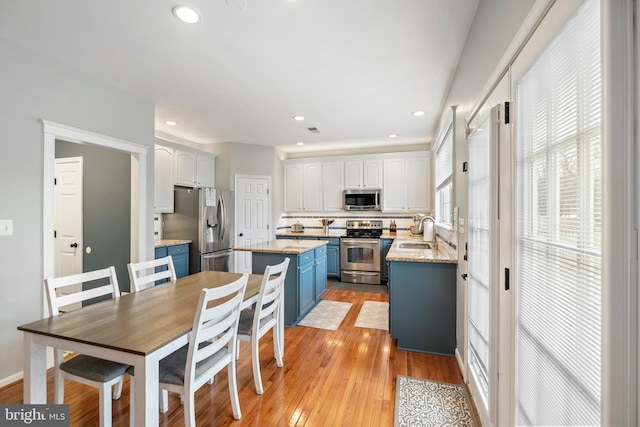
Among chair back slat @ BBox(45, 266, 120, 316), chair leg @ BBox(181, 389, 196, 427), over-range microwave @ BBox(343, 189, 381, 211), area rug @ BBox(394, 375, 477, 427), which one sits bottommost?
area rug @ BBox(394, 375, 477, 427)

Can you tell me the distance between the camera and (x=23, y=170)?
2.26 meters

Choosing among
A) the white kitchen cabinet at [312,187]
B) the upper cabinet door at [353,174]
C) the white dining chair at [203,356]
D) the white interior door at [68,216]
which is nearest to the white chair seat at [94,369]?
the white dining chair at [203,356]

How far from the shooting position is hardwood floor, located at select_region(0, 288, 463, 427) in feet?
5.87

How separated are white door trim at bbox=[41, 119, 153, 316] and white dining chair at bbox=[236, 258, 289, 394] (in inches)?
67.6

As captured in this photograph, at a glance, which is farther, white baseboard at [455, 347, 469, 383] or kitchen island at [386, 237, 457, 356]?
kitchen island at [386, 237, 457, 356]

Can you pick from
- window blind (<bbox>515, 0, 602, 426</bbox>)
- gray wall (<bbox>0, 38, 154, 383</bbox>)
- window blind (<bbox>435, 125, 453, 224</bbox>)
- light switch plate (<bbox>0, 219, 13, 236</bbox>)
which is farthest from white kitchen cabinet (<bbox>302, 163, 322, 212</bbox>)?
window blind (<bbox>515, 0, 602, 426</bbox>)

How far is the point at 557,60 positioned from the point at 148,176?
3663mm

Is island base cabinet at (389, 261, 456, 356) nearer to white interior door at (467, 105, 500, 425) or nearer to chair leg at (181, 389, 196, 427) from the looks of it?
white interior door at (467, 105, 500, 425)

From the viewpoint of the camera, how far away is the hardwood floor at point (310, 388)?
179cm

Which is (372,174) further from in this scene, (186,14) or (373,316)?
(186,14)

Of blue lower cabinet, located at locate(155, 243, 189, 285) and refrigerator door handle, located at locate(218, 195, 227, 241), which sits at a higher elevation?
refrigerator door handle, located at locate(218, 195, 227, 241)

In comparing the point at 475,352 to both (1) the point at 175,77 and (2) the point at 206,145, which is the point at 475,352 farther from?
(2) the point at 206,145

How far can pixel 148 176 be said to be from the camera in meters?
3.34

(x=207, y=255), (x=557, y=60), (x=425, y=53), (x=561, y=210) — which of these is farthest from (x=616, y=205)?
(x=207, y=255)
